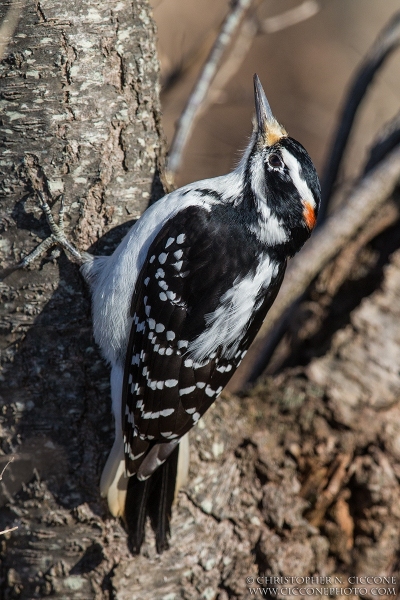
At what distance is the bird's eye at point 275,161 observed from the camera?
3.33 meters

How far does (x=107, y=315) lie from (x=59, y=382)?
40cm

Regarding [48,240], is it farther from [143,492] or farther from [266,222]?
[143,492]

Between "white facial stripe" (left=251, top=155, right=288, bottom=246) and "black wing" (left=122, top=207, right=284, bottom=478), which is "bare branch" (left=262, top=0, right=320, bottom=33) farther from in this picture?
"black wing" (left=122, top=207, right=284, bottom=478)

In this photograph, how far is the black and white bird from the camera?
3.04m

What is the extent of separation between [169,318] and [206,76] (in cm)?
177

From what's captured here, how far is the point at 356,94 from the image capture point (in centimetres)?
484

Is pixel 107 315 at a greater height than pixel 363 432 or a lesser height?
greater

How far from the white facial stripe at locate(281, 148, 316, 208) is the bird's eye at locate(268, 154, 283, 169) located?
67mm

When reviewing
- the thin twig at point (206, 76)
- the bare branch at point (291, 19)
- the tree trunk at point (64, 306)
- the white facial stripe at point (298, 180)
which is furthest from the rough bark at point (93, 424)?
the bare branch at point (291, 19)

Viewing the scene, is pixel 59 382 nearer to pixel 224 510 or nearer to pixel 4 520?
pixel 4 520

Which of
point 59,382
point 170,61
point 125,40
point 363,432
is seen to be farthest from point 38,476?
point 170,61

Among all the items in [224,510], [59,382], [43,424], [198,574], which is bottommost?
[198,574]

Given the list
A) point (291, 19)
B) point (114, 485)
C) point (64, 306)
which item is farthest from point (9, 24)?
point (291, 19)

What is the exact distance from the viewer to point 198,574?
320 cm
